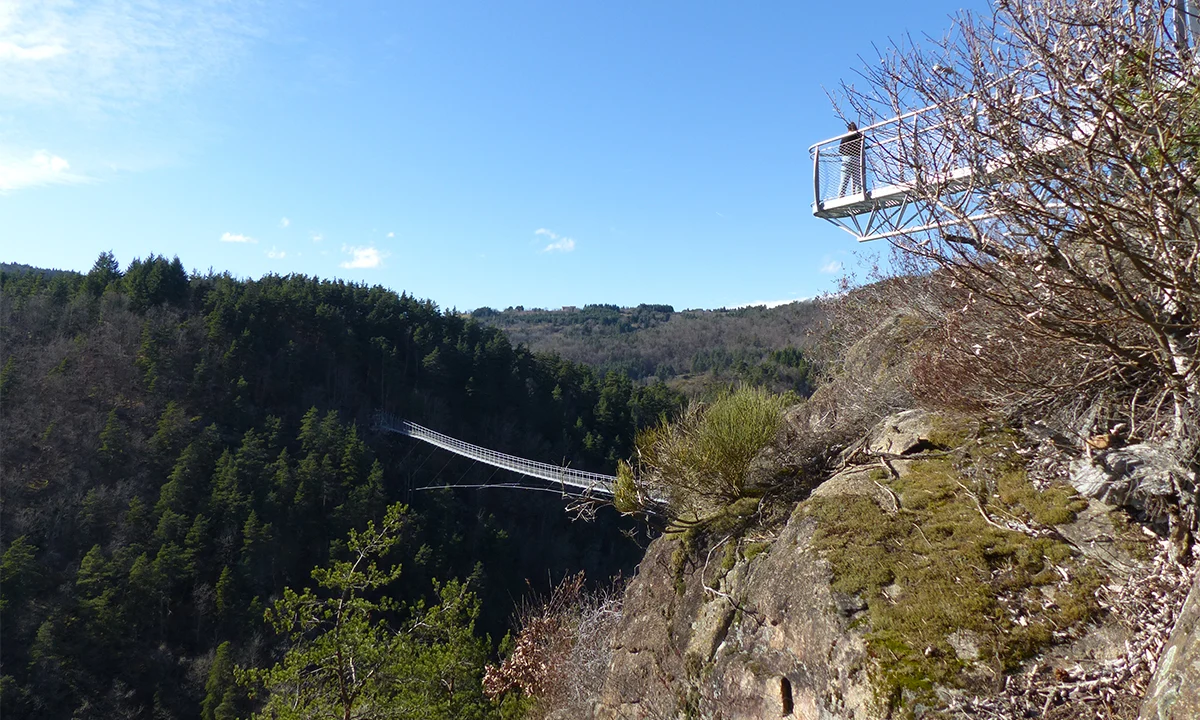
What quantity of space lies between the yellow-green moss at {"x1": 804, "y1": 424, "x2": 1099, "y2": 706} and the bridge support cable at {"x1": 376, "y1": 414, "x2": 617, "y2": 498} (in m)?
10.9

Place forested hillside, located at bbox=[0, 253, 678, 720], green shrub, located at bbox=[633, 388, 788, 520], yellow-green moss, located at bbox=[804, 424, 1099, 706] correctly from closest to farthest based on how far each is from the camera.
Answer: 1. yellow-green moss, located at bbox=[804, 424, 1099, 706]
2. green shrub, located at bbox=[633, 388, 788, 520]
3. forested hillside, located at bbox=[0, 253, 678, 720]

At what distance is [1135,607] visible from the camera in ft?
7.32

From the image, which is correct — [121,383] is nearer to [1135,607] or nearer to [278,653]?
[278,653]

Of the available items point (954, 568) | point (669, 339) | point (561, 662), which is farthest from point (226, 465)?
point (669, 339)

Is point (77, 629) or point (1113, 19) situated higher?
point (1113, 19)

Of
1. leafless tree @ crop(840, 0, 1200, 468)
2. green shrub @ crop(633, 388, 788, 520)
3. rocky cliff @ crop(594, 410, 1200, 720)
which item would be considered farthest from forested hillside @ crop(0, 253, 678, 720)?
leafless tree @ crop(840, 0, 1200, 468)

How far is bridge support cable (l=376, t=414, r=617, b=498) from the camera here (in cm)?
1865

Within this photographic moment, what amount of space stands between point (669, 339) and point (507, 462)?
204ft

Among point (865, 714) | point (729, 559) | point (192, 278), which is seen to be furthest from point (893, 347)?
point (192, 278)

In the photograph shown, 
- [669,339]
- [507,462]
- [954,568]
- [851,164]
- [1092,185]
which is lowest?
[507,462]

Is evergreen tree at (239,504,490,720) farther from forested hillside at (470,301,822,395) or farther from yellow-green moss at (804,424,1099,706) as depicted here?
forested hillside at (470,301,822,395)

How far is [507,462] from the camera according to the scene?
26.8 meters

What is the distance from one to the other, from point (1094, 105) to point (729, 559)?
268cm

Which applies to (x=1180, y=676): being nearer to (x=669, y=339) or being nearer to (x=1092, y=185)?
(x=1092, y=185)
